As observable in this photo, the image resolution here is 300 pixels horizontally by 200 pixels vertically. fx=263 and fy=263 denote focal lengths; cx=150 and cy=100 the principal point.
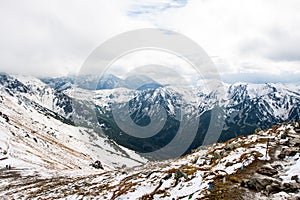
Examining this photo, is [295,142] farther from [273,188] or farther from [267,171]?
[273,188]

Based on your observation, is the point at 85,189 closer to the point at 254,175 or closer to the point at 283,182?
the point at 254,175

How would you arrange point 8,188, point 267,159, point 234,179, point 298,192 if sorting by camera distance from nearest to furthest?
point 298,192, point 234,179, point 267,159, point 8,188

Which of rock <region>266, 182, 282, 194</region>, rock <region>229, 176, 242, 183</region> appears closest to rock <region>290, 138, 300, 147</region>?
rock <region>229, 176, 242, 183</region>

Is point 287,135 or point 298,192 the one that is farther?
point 287,135

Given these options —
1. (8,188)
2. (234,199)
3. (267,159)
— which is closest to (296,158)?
(267,159)

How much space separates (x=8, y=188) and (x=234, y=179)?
6150 centimetres

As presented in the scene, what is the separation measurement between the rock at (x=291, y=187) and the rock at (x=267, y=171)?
3.46 meters

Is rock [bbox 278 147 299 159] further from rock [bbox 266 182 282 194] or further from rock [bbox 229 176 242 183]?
rock [bbox 266 182 282 194]

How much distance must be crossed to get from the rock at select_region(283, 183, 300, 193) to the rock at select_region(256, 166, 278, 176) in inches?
136

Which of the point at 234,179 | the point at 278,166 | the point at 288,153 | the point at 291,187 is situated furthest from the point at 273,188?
the point at 288,153

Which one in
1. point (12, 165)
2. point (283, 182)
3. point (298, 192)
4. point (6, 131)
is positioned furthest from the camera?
point (6, 131)

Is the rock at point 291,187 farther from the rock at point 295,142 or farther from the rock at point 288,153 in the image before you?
the rock at point 295,142

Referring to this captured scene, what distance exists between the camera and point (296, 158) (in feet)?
90.7

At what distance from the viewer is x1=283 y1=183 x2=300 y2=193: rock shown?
21.2 meters
